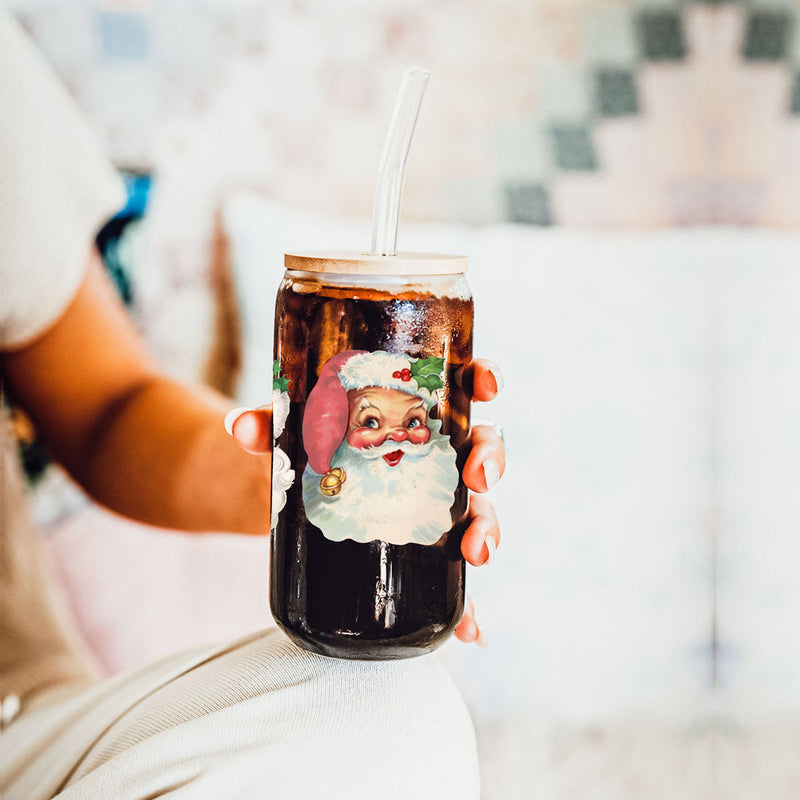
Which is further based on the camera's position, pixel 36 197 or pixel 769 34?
pixel 769 34

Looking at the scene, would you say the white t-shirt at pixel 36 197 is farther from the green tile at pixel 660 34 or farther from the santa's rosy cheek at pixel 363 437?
the green tile at pixel 660 34

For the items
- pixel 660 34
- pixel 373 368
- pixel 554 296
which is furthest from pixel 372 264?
pixel 660 34

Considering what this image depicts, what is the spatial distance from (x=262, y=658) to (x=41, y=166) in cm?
60

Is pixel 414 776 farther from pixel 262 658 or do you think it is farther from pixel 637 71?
pixel 637 71

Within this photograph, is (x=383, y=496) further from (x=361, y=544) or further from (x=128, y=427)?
(x=128, y=427)

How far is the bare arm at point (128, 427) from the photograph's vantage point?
926 millimetres

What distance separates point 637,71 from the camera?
1443 mm

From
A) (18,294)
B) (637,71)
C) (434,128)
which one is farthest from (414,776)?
(637,71)

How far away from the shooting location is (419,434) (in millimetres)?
627

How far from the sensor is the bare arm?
926 mm

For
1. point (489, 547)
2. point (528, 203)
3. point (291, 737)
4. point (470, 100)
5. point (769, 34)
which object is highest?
point (769, 34)

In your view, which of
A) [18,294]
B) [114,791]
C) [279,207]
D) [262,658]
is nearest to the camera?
[114,791]

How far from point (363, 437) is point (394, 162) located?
19 centimetres

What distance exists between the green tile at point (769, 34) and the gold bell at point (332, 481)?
116cm
